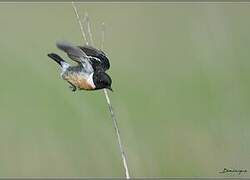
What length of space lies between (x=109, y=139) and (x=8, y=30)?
3.50 metres

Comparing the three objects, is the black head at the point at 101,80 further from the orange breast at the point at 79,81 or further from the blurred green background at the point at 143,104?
the blurred green background at the point at 143,104

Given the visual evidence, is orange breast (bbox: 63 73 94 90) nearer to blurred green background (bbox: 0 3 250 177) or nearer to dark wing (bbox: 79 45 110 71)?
dark wing (bbox: 79 45 110 71)

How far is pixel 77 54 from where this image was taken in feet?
10.5

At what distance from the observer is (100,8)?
31.5ft

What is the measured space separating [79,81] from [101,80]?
0.10 metres

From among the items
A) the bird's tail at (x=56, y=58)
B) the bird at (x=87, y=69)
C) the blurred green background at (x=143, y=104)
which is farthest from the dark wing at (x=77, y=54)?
the blurred green background at (x=143, y=104)

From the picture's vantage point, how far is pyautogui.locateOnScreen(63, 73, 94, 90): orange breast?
10.7 ft

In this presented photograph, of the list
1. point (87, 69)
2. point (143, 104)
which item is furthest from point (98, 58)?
point (143, 104)

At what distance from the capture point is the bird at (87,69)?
3.21m

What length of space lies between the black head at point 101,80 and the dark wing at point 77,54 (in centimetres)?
4

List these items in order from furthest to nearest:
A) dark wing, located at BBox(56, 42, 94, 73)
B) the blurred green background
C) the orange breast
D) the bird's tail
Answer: the blurred green background, the bird's tail, the orange breast, dark wing, located at BBox(56, 42, 94, 73)

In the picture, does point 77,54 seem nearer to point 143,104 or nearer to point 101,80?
point 101,80

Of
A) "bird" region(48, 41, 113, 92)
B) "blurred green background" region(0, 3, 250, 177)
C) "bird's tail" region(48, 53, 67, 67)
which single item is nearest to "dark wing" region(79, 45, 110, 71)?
"bird" region(48, 41, 113, 92)

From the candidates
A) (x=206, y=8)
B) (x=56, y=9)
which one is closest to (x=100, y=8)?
(x=56, y=9)
